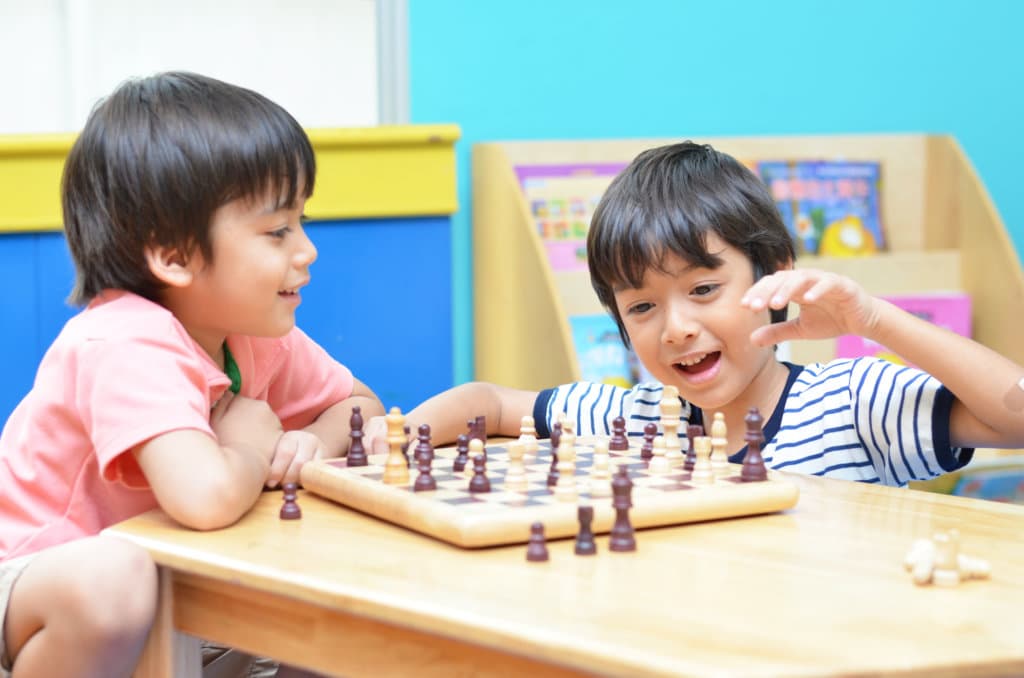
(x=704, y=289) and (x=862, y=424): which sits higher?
(x=704, y=289)

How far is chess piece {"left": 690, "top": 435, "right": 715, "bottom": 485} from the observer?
127cm

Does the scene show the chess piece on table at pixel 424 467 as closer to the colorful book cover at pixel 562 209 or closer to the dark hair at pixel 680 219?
the dark hair at pixel 680 219

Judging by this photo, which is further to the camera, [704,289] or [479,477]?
[704,289]

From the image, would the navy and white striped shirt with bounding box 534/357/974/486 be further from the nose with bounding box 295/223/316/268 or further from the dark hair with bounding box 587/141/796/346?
the nose with bounding box 295/223/316/268

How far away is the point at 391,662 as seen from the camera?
0.99 m

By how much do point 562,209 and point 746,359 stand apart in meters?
1.57

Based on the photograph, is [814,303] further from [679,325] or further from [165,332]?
[165,332]

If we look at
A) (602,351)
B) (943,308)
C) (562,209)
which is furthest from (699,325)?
(943,308)

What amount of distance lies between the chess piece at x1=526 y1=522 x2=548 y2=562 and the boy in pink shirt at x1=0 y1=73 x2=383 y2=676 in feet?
1.07

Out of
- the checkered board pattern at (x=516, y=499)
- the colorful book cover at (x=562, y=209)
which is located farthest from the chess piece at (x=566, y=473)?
the colorful book cover at (x=562, y=209)

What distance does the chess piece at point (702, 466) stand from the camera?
1.27 meters

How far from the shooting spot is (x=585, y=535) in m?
1.08

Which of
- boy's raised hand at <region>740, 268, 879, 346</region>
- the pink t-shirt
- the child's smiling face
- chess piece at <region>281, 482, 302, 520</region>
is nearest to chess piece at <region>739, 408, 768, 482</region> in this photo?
boy's raised hand at <region>740, 268, 879, 346</region>

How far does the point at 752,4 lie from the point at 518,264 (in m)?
1.10
